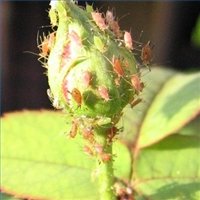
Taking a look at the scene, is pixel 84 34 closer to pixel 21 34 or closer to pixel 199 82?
pixel 199 82

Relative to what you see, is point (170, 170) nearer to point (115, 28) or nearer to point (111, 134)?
point (111, 134)

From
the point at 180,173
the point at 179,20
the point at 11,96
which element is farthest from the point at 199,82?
the point at 179,20

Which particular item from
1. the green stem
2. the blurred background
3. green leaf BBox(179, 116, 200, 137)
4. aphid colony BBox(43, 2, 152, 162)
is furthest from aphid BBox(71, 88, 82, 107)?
the blurred background

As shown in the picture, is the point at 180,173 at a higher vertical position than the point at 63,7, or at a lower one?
lower

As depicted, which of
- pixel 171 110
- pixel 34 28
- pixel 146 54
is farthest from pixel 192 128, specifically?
pixel 34 28

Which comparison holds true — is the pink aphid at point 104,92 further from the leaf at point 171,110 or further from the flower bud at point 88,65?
the leaf at point 171,110

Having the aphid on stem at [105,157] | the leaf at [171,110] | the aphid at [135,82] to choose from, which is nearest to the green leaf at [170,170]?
the leaf at [171,110]
